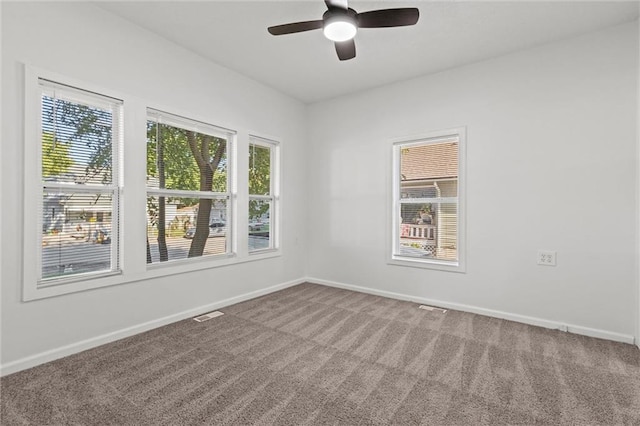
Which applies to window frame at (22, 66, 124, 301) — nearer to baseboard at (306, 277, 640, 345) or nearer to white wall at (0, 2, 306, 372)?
white wall at (0, 2, 306, 372)

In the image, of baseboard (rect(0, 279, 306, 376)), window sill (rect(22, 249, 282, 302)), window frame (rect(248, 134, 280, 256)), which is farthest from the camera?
window frame (rect(248, 134, 280, 256))

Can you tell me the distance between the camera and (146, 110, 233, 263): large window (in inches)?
121

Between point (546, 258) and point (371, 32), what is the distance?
2783 millimetres

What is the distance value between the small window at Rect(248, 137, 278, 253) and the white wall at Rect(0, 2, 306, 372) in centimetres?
24

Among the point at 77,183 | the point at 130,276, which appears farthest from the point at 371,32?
the point at 130,276

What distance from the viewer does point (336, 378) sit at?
7.02ft

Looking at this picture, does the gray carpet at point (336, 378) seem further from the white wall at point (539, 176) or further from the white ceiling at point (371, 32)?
the white ceiling at point (371, 32)

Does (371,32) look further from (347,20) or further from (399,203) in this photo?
(399,203)

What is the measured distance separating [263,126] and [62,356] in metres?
3.14

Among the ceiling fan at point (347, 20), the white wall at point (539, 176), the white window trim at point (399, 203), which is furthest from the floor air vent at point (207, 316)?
the ceiling fan at point (347, 20)

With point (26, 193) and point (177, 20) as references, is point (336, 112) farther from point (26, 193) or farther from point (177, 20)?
point (26, 193)

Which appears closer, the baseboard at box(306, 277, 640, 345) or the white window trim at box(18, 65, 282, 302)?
the white window trim at box(18, 65, 282, 302)

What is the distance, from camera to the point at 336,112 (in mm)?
4602

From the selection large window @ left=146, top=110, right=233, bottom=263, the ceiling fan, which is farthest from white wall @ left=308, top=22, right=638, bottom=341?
large window @ left=146, top=110, right=233, bottom=263
